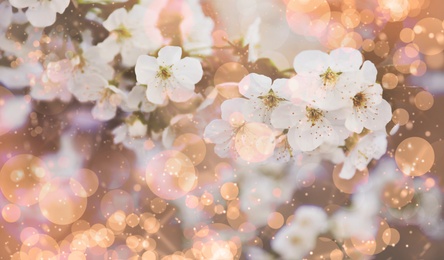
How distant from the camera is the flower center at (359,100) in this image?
451mm

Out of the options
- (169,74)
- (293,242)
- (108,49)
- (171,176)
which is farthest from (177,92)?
(293,242)

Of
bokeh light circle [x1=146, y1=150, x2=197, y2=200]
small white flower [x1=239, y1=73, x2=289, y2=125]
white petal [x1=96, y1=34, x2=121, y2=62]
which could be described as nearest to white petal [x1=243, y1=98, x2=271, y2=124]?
small white flower [x1=239, y1=73, x2=289, y2=125]

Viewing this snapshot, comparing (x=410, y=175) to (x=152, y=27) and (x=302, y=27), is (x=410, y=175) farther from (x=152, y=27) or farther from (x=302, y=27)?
(x=152, y=27)

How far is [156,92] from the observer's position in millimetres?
516

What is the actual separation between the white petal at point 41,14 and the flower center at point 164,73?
0.14m

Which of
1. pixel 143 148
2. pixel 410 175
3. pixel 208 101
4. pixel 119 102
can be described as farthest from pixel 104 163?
pixel 410 175

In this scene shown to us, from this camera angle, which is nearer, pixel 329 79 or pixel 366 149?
pixel 329 79

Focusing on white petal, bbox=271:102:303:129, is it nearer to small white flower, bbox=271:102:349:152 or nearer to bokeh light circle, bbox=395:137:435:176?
small white flower, bbox=271:102:349:152

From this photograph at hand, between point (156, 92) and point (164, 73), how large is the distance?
0.02m

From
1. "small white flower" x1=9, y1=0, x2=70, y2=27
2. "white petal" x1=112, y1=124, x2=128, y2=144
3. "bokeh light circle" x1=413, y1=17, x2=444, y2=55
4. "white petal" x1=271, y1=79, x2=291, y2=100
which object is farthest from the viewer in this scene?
"bokeh light circle" x1=413, y1=17, x2=444, y2=55

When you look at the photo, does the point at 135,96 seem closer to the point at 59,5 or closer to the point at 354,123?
the point at 59,5

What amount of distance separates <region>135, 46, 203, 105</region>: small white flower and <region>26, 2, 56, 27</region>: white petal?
4.8 inches

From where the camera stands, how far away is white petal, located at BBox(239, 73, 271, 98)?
441 millimetres

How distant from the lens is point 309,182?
864 mm
